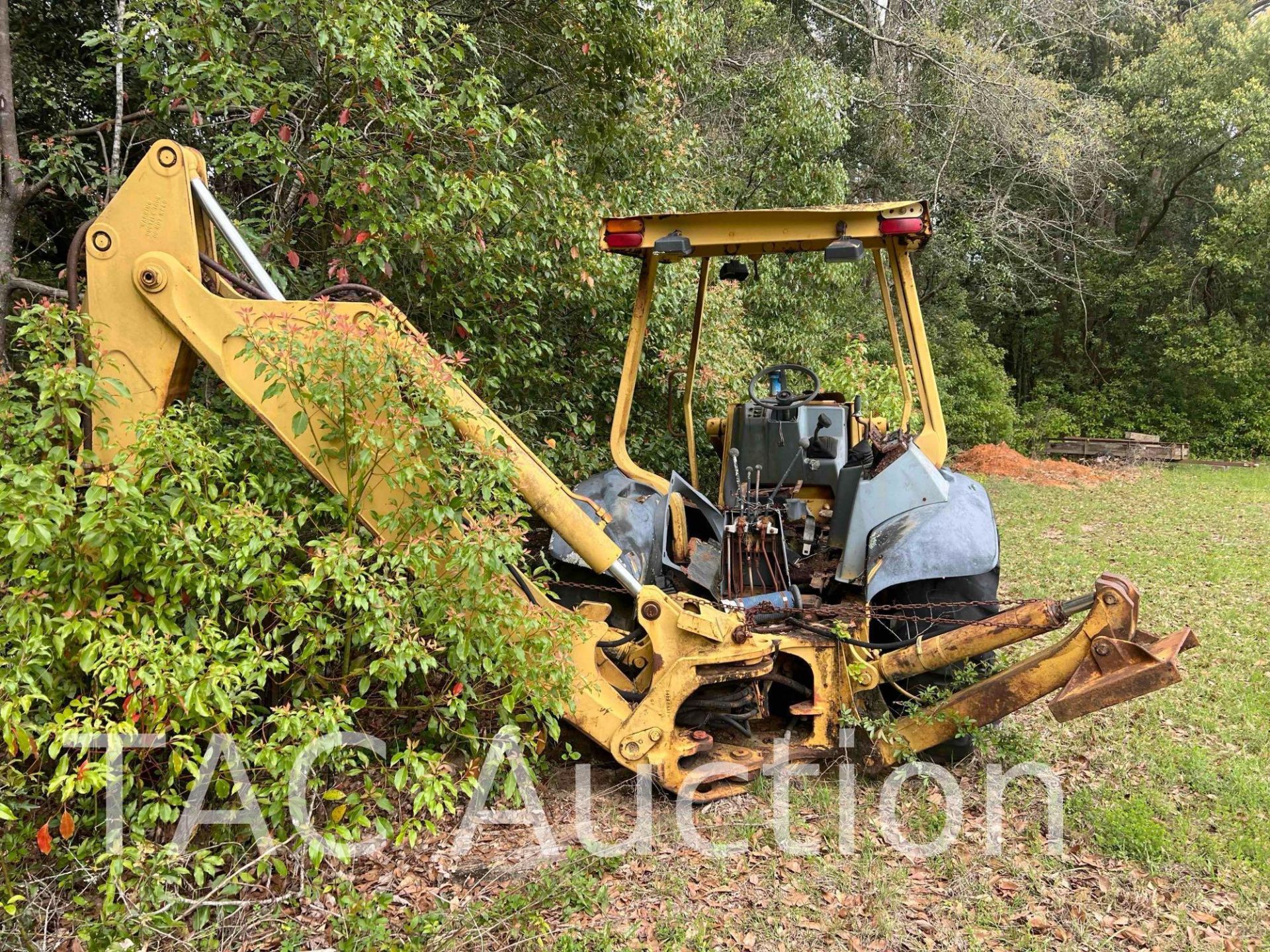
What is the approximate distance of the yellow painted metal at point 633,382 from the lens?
4340mm

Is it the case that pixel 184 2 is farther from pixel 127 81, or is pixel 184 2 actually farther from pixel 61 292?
pixel 127 81

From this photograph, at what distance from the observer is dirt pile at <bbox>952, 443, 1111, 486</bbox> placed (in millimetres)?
14633

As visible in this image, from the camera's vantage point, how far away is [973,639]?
11.1ft

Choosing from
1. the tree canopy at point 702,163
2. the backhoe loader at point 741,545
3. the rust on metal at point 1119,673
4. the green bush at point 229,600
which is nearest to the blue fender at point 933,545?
the backhoe loader at point 741,545

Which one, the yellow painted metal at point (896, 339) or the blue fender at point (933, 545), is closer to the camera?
the blue fender at point (933, 545)

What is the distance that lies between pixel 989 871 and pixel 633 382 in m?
2.62

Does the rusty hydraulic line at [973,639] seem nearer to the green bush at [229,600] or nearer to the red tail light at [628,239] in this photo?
the green bush at [229,600]

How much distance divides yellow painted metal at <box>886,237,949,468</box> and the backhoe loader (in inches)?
0.5

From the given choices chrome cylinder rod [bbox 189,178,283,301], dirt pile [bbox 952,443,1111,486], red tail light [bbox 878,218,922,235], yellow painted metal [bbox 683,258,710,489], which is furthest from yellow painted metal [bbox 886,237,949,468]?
dirt pile [bbox 952,443,1111,486]

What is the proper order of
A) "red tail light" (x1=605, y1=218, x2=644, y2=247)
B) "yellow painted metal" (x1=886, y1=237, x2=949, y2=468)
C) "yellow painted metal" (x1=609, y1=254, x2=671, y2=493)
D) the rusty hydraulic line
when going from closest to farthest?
the rusty hydraulic line < "red tail light" (x1=605, y1=218, x2=644, y2=247) < "yellow painted metal" (x1=886, y1=237, x2=949, y2=468) < "yellow painted metal" (x1=609, y1=254, x2=671, y2=493)

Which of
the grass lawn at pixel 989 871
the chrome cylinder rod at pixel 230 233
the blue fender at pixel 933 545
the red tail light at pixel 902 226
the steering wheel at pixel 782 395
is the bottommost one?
the grass lawn at pixel 989 871

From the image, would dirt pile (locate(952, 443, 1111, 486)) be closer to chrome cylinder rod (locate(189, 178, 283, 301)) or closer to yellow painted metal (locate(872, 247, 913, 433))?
yellow painted metal (locate(872, 247, 913, 433))

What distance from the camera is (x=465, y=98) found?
4.43 meters

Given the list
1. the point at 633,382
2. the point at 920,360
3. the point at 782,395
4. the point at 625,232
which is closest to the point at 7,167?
the point at 625,232
